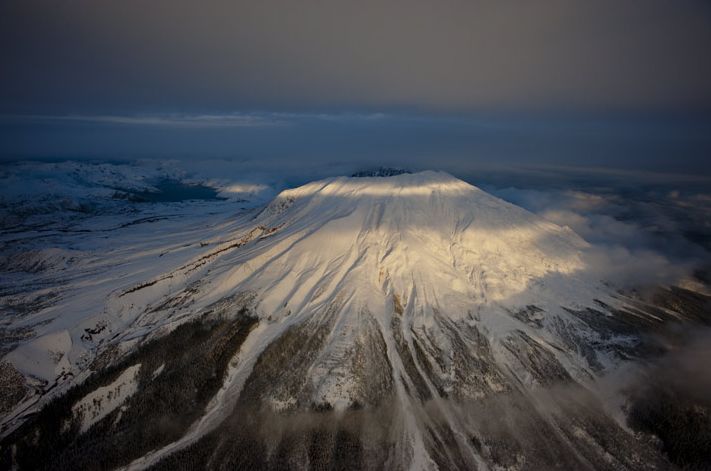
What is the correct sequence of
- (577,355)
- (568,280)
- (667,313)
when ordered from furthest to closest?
1. (568,280)
2. (667,313)
3. (577,355)

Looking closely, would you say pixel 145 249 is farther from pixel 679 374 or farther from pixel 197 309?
pixel 679 374

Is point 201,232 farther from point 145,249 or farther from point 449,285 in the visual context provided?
point 449,285

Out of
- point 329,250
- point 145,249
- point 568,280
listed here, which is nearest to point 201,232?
point 145,249

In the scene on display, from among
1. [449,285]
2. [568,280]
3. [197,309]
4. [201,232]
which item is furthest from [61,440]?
[568,280]

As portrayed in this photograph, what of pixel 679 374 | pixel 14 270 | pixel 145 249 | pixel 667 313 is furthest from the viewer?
pixel 145 249

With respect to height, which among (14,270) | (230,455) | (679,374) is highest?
(679,374)

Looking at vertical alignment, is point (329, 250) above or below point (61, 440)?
above

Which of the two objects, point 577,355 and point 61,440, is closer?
point 61,440
